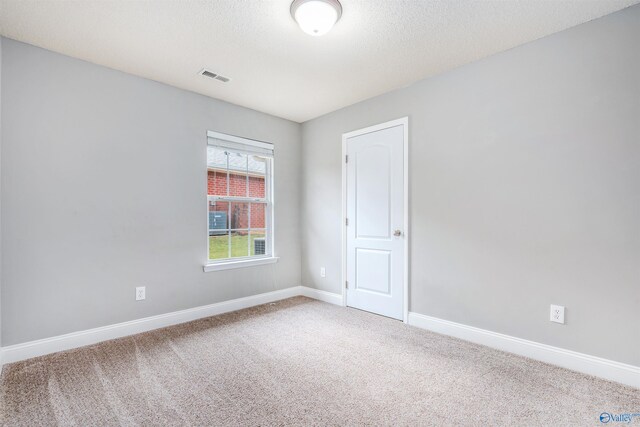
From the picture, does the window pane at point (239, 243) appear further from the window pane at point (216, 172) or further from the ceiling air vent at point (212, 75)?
the ceiling air vent at point (212, 75)

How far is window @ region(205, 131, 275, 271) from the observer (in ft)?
11.7

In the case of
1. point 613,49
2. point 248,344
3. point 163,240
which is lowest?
point 248,344

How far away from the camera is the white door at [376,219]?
3299 mm

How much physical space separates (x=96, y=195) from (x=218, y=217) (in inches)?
47.8

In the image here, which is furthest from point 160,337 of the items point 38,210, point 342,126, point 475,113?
point 475,113

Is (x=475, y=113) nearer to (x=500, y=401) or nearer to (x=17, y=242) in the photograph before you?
(x=500, y=401)

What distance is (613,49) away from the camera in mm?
2105

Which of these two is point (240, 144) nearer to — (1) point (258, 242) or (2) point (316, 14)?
(1) point (258, 242)

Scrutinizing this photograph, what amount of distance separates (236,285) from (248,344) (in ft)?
3.64

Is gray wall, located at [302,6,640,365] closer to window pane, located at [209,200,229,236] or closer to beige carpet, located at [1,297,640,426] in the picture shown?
beige carpet, located at [1,297,640,426]

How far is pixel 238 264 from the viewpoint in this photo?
369 cm

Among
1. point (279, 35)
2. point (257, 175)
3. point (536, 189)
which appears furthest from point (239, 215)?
point (536, 189)

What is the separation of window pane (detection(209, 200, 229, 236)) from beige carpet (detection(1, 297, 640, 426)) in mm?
1185

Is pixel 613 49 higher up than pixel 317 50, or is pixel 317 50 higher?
pixel 317 50
